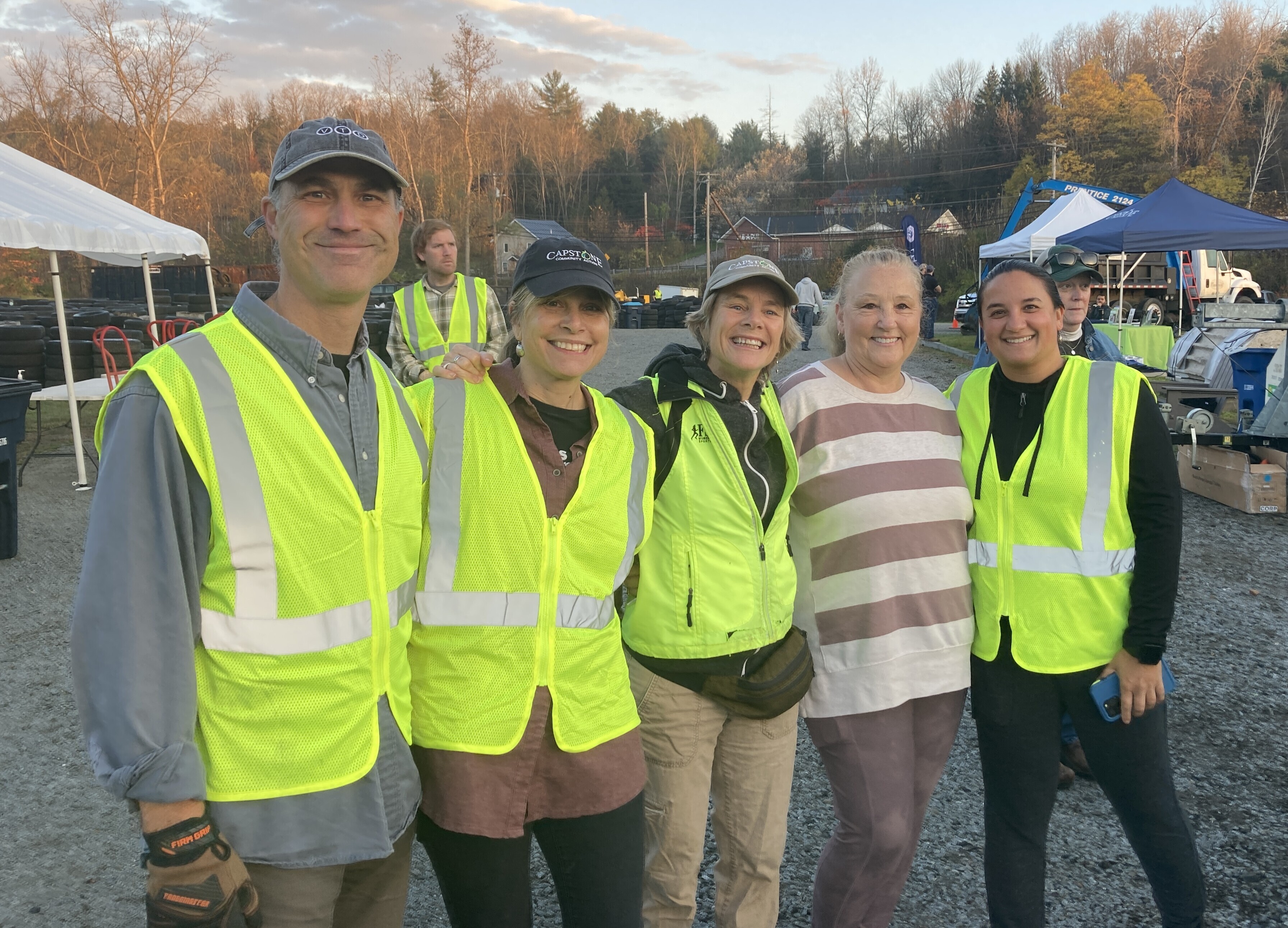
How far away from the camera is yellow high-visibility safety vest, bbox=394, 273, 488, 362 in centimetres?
686

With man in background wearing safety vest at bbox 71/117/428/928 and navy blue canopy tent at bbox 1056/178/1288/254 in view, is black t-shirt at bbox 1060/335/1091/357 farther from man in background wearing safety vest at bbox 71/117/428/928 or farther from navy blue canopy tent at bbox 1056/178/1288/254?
navy blue canopy tent at bbox 1056/178/1288/254

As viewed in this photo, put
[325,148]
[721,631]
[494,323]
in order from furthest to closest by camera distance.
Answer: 1. [494,323]
2. [721,631]
3. [325,148]

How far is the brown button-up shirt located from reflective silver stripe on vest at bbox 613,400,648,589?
0.45ft

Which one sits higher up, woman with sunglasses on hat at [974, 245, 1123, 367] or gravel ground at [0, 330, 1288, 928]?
woman with sunglasses on hat at [974, 245, 1123, 367]

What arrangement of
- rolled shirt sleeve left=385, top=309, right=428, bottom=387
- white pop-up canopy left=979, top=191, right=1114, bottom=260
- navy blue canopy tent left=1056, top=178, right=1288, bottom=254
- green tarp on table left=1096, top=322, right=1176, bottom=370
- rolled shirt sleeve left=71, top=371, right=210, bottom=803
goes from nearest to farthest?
rolled shirt sleeve left=71, top=371, right=210, bottom=803 → rolled shirt sleeve left=385, top=309, right=428, bottom=387 → navy blue canopy tent left=1056, top=178, right=1288, bottom=254 → green tarp on table left=1096, top=322, right=1176, bottom=370 → white pop-up canopy left=979, top=191, right=1114, bottom=260

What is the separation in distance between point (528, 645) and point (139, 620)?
73cm

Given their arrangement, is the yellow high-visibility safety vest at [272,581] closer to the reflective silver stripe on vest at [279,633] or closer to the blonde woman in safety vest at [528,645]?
the reflective silver stripe on vest at [279,633]

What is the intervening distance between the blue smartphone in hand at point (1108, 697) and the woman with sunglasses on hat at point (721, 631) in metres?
0.74

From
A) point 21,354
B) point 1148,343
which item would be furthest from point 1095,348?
point 21,354

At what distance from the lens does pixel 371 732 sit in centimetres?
159

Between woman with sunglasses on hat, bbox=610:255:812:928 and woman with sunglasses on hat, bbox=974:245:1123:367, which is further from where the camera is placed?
woman with sunglasses on hat, bbox=974:245:1123:367

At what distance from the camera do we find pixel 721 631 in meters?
2.18

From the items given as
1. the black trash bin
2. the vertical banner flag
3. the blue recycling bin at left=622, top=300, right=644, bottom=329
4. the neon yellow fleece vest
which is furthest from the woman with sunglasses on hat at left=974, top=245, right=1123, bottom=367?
the blue recycling bin at left=622, top=300, right=644, bottom=329

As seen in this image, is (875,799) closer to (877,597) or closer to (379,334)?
(877,597)
